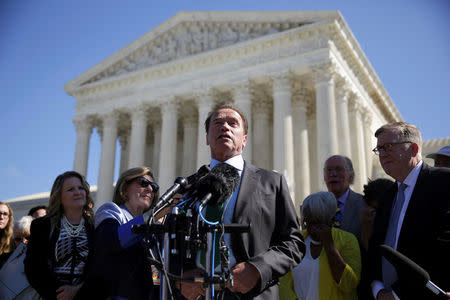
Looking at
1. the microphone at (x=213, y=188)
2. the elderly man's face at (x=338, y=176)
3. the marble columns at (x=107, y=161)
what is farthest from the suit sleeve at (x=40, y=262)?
the marble columns at (x=107, y=161)

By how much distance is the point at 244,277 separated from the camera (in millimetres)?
2848

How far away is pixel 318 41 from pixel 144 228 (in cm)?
2342

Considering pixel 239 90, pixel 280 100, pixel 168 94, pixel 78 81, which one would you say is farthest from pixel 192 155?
pixel 78 81

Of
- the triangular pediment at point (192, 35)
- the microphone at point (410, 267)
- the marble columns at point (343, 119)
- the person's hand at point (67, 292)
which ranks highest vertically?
the triangular pediment at point (192, 35)

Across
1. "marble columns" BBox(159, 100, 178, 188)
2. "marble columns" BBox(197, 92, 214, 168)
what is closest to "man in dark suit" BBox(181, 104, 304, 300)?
"marble columns" BBox(197, 92, 214, 168)

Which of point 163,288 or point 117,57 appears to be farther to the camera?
point 117,57

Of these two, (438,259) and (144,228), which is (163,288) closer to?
(144,228)

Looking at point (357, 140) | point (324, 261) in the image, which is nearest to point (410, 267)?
point (324, 261)

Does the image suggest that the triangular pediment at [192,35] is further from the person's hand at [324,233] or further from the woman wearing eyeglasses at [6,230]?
the person's hand at [324,233]

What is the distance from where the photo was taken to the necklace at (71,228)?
5.21 metres

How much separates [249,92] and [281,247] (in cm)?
2336

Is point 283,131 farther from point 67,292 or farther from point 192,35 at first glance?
point 67,292

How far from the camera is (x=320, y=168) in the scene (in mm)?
21328

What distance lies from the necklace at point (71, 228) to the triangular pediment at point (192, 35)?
22.3 meters
